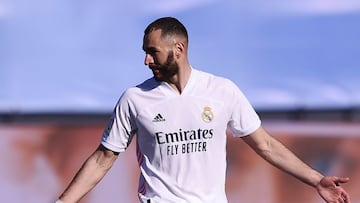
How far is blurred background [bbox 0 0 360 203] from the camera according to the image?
6449 mm

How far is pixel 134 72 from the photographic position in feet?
21.2

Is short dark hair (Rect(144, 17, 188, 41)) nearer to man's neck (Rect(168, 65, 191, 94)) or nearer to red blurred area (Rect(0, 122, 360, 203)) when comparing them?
man's neck (Rect(168, 65, 191, 94))

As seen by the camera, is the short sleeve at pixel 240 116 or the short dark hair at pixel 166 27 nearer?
the short dark hair at pixel 166 27

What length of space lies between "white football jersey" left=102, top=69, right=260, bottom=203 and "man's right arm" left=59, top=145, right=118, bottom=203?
0.06 m

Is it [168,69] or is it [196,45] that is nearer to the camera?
[168,69]

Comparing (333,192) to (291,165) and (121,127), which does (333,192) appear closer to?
(291,165)

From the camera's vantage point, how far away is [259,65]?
A: 6.46m

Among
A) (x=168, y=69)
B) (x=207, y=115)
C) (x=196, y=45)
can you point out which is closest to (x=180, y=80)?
(x=168, y=69)

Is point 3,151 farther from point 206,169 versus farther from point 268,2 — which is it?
point 206,169

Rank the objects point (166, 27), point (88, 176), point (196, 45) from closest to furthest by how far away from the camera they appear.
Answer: point (166, 27) → point (88, 176) → point (196, 45)

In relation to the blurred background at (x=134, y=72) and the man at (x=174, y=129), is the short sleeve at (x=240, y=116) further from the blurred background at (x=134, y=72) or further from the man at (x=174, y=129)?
the blurred background at (x=134, y=72)

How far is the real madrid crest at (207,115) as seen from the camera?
4441mm

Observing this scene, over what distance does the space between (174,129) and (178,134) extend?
3cm

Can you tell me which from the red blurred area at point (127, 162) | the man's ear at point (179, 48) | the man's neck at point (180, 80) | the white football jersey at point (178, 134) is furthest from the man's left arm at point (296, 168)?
the red blurred area at point (127, 162)
